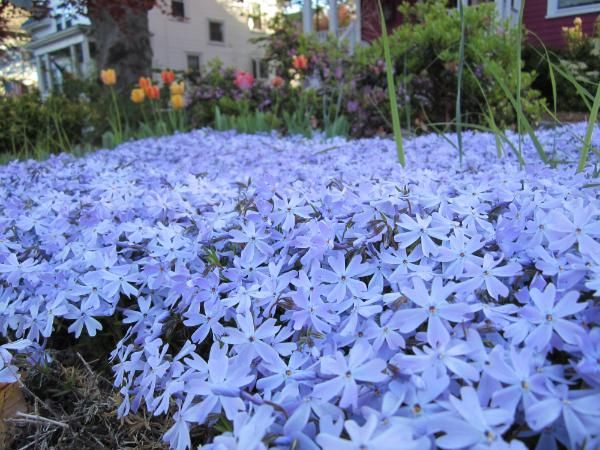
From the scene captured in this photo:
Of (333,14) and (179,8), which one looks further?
(179,8)

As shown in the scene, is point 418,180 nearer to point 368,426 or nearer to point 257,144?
A: point 368,426

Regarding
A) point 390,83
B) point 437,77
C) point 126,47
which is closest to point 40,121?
point 126,47

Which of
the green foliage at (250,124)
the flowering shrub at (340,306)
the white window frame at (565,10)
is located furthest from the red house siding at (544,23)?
the flowering shrub at (340,306)

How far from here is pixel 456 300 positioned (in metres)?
0.81

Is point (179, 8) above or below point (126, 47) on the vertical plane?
above

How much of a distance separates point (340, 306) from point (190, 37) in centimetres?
2402

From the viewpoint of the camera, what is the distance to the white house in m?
21.6

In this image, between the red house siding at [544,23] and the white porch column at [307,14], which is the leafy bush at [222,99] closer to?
the white porch column at [307,14]

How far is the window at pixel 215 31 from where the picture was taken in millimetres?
23469

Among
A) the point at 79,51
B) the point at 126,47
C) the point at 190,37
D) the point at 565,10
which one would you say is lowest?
the point at 126,47

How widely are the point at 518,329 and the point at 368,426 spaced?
0.29 m

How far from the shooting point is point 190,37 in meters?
22.6

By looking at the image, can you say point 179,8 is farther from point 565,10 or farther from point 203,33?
point 565,10

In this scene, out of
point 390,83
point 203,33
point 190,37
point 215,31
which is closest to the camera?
point 390,83
